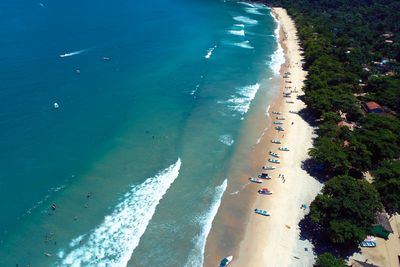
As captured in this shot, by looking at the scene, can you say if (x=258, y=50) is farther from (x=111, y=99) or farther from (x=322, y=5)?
(x=322, y=5)

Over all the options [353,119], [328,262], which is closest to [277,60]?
[353,119]

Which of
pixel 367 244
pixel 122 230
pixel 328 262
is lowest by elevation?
pixel 122 230

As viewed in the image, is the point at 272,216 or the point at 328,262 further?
the point at 272,216

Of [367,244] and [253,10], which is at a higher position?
[367,244]

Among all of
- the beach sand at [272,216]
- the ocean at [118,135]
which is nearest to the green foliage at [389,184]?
the beach sand at [272,216]

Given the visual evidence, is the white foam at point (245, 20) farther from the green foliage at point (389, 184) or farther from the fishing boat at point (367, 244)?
the fishing boat at point (367, 244)

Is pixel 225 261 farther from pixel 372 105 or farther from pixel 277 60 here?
pixel 277 60

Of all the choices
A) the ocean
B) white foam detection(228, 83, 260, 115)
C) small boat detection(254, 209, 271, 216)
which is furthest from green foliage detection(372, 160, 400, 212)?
white foam detection(228, 83, 260, 115)
